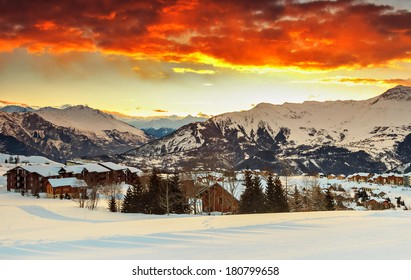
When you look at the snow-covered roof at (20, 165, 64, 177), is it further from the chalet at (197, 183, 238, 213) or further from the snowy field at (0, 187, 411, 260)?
the snowy field at (0, 187, 411, 260)

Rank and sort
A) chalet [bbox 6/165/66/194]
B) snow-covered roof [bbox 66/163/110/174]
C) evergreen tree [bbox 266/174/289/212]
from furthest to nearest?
snow-covered roof [bbox 66/163/110/174]
chalet [bbox 6/165/66/194]
evergreen tree [bbox 266/174/289/212]

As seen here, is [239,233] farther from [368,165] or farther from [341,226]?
[368,165]

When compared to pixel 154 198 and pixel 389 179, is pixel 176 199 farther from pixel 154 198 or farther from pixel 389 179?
pixel 389 179

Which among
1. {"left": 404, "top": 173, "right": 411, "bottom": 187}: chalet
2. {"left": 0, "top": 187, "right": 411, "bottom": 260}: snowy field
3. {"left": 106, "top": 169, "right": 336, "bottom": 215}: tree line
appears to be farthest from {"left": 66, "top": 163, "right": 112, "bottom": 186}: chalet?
{"left": 404, "top": 173, "right": 411, "bottom": 187}: chalet

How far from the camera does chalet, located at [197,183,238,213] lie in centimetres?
2269

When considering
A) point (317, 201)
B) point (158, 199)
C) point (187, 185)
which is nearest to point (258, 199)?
point (187, 185)

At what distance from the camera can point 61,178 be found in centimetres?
3934

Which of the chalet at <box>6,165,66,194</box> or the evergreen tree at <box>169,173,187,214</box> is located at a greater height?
the chalet at <box>6,165,66,194</box>

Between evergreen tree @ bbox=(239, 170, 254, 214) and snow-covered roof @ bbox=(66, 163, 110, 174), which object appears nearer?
evergreen tree @ bbox=(239, 170, 254, 214)

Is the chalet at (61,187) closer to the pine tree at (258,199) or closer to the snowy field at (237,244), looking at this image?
the pine tree at (258,199)

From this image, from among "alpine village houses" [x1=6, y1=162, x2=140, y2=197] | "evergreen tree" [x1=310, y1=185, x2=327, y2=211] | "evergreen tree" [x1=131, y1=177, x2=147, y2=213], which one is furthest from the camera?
"alpine village houses" [x1=6, y1=162, x2=140, y2=197]

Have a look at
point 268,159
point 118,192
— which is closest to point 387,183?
point 118,192

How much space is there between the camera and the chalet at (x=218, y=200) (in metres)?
22.7

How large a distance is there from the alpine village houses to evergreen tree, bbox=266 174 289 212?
1325cm
